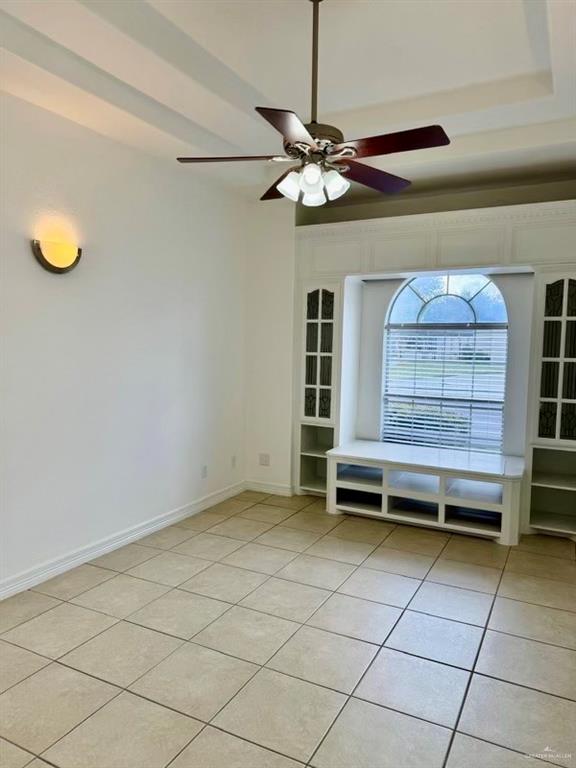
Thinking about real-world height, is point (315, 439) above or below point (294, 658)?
above

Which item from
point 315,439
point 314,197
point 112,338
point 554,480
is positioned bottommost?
point 554,480

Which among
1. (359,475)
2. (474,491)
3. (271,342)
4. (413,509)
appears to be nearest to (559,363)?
(474,491)

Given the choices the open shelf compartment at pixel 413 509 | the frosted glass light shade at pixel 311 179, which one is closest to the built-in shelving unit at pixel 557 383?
the open shelf compartment at pixel 413 509

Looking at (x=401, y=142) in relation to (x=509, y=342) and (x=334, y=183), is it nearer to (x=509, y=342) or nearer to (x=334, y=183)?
(x=334, y=183)

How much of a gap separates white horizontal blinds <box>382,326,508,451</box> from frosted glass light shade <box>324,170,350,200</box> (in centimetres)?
269

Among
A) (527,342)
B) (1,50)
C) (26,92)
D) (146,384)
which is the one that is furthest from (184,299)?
(527,342)

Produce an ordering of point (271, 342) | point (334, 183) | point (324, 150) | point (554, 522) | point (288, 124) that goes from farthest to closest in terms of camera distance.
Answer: point (271, 342) → point (554, 522) → point (334, 183) → point (324, 150) → point (288, 124)

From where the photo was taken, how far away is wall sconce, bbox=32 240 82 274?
3.06m

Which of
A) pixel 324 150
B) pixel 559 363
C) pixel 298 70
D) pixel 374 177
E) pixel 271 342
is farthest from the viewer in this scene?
pixel 271 342

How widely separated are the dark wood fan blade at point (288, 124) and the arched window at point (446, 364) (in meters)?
2.94

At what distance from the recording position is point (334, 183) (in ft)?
7.94

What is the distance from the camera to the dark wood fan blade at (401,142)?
2068 mm

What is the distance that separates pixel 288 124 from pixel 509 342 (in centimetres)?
326

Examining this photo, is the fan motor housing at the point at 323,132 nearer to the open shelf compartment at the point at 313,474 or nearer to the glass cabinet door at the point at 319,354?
the glass cabinet door at the point at 319,354
